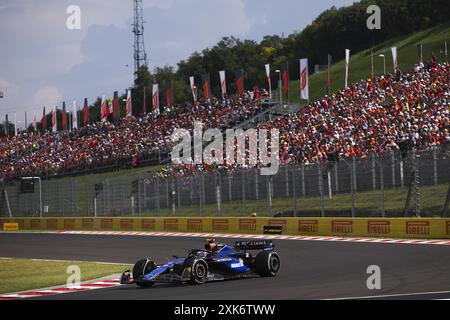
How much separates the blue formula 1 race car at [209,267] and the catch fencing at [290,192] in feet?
34.5

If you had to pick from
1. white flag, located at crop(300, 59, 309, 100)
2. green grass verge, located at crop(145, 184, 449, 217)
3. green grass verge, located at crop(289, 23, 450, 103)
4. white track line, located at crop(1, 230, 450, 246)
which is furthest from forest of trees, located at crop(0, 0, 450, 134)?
green grass verge, located at crop(145, 184, 449, 217)

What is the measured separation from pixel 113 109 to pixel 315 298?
2073 inches

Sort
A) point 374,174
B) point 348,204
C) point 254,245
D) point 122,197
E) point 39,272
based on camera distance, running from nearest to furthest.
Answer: point 254,245 → point 39,272 → point 374,174 → point 348,204 → point 122,197

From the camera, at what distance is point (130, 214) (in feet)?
131

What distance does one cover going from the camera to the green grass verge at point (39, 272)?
18.1 m

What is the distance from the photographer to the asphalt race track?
14203 mm

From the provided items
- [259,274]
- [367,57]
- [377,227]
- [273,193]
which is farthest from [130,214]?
[367,57]

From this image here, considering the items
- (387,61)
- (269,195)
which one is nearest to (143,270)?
(269,195)

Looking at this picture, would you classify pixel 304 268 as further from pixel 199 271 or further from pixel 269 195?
pixel 269 195

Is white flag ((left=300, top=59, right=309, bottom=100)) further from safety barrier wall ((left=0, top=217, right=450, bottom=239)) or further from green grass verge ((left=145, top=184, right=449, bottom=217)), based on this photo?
green grass verge ((left=145, top=184, right=449, bottom=217))

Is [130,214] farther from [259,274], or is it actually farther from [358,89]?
[259,274]

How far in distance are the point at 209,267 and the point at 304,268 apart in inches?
124

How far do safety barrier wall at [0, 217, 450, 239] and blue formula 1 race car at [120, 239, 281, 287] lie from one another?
1038 cm

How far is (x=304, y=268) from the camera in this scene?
19.3m
